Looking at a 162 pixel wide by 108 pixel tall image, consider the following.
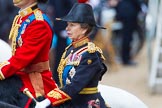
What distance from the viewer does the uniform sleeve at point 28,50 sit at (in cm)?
455

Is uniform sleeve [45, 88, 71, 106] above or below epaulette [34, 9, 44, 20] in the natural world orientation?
below

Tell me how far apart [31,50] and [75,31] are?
0.33 metres

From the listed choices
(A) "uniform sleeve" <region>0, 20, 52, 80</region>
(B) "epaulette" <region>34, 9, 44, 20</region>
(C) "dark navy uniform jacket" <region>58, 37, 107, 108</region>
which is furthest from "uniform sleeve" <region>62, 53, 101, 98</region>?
(B) "epaulette" <region>34, 9, 44, 20</region>

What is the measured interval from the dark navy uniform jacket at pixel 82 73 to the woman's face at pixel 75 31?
0.10 ft

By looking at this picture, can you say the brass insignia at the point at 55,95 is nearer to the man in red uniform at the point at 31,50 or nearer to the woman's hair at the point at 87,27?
the man in red uniform at the point at 31,50

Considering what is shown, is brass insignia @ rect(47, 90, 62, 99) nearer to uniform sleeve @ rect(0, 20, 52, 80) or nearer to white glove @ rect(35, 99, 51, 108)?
white glove @ rect(35, 99, 51, 108)

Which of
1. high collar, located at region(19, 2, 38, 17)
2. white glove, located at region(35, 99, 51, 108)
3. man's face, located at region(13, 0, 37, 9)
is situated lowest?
white glove, located at region(35, 99, 51, 108)

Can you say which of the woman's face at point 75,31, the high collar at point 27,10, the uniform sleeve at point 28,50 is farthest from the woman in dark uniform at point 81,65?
the high collar at point 27,10

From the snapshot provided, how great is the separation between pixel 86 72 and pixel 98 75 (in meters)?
0.13

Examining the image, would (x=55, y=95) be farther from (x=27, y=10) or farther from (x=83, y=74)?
(x=27, y=10)

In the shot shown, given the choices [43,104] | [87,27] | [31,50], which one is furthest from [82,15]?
[43,104]

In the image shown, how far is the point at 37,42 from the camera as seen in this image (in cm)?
457

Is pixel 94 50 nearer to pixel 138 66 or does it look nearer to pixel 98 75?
pixel 98 75

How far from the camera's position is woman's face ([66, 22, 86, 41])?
14.4ft
